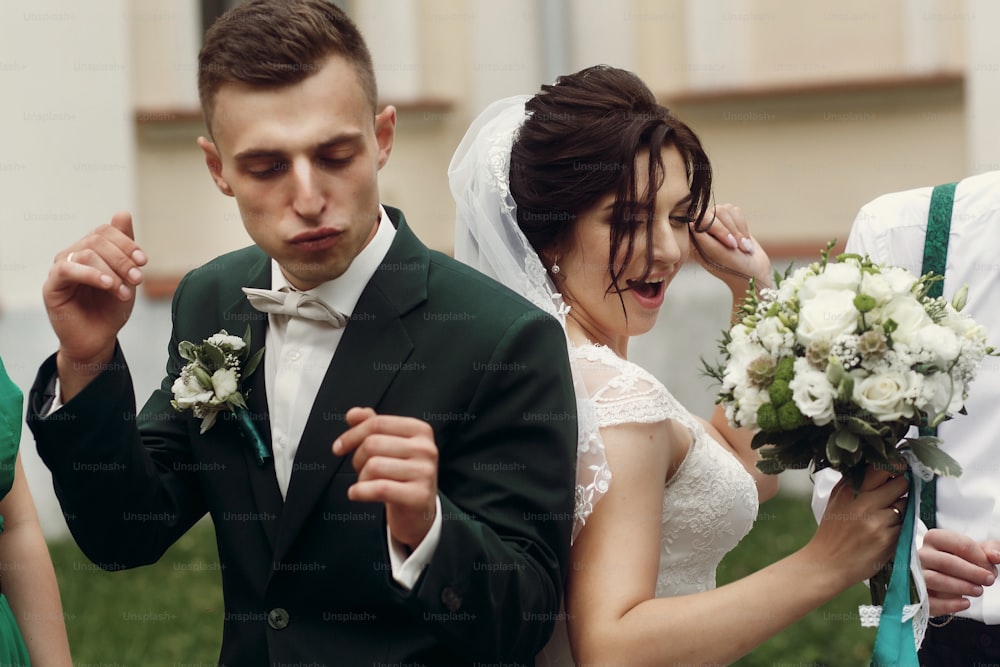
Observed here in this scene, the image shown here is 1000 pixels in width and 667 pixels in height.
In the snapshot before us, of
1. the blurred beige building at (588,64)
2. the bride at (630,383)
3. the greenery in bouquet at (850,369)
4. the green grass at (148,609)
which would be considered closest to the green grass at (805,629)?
the blurred beige building at (588,64)

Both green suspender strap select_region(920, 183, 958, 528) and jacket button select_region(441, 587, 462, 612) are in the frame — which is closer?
jacket button select_region(441, 587, 462, 612)

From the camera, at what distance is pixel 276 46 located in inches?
109

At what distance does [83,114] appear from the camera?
373 inches

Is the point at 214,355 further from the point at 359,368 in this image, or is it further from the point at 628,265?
the point at 628,265

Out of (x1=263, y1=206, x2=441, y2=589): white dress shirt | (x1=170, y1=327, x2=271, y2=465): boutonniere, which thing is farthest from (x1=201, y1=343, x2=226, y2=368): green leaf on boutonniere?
(x1=263, y1=206, x2=441, y2=589): white dress shirt

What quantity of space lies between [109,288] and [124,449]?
1.12 feet

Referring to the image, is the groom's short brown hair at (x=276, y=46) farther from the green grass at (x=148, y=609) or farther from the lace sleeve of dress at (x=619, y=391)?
the green grass at (x=148, y=609)

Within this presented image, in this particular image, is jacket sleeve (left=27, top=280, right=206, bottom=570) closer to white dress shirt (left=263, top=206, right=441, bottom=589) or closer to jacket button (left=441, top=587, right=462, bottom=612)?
white dress shirt (left=263, top=206, right=441, bottom=589)

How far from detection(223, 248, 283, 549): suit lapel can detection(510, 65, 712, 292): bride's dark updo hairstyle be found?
68 centimetres

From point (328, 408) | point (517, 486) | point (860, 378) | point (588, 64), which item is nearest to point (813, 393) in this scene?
point (860, 378)

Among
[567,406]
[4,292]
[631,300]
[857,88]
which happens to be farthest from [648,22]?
[567,406]

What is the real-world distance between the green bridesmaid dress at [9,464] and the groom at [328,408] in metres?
0.31

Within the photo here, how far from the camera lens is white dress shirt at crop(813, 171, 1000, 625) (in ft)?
11.2

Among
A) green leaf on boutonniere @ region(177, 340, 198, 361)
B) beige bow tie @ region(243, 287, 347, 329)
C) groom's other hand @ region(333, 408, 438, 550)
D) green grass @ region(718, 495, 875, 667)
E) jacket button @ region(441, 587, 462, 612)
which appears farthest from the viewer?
green grass @ region(718, 495, 875, 667)
